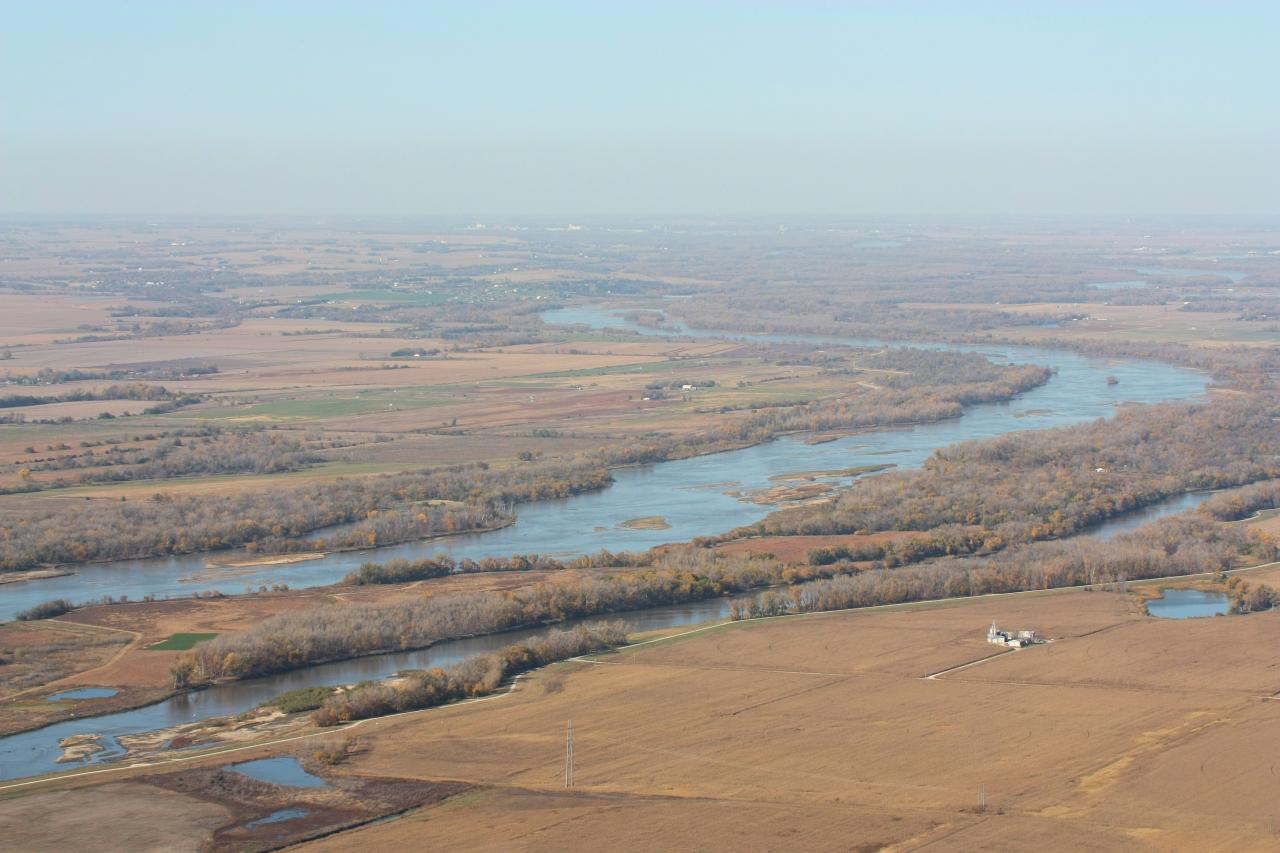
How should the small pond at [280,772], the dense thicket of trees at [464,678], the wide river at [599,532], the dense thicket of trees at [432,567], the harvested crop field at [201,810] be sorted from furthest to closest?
the dense thicket of trees at [432,567]
the wide river at [599,532]
the dense thicket of trees at [464,678]
the small pond at [280,772]
the harvested crop field at [201,810]

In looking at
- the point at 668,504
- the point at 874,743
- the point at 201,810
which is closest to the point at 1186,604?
the point at 874,743

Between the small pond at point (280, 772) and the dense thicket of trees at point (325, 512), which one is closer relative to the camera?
the small pond at point (280, 772)

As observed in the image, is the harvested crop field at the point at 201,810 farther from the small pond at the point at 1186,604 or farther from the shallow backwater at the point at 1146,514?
the shallow backwater at the point at 1146,514

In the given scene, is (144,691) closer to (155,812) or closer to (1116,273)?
(155,812)

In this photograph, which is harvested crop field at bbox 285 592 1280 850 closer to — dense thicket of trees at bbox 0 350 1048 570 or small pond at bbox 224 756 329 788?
Answer: small pond at bbox 224 756 329 788

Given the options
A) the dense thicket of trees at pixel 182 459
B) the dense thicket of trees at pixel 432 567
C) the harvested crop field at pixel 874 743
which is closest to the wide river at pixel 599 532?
the dense thicket of trees at pixel 432 567

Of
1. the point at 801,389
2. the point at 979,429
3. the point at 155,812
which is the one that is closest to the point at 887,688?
the point at 155,812

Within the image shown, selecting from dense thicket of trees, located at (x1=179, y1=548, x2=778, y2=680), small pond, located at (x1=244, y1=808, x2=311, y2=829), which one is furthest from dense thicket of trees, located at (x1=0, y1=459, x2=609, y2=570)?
small pond, located at (x1=244, y1=808, x2=311, y2=829)
